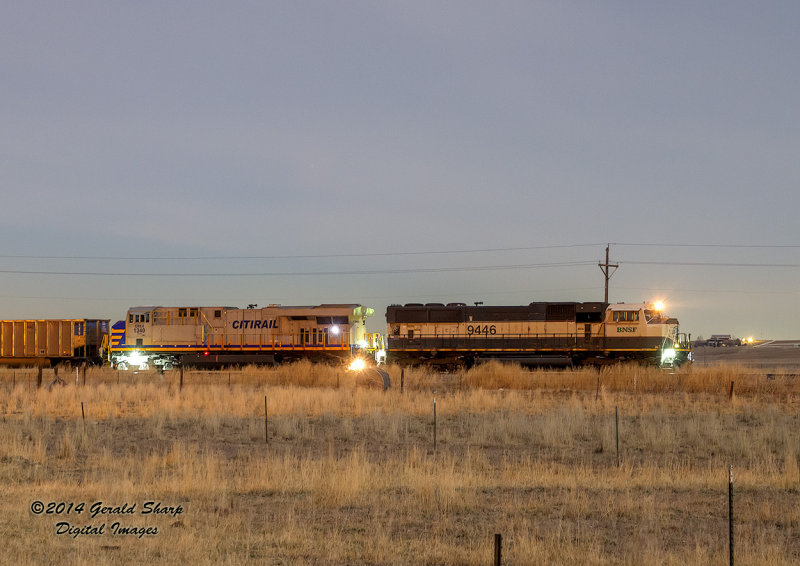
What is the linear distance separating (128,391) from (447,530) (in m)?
24.4

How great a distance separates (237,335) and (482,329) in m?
13.7

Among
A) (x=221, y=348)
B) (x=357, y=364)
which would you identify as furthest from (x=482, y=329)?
(x=221, y=348)

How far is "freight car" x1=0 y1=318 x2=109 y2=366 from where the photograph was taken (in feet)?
165

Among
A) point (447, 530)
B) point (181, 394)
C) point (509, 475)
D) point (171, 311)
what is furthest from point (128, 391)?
point (447, 530)

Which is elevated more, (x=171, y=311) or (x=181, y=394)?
(x=171, y=311)

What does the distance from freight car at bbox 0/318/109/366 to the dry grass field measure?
20995 mm

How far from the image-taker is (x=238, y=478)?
1506 cm

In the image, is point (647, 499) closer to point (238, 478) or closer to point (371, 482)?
point (371, 482)

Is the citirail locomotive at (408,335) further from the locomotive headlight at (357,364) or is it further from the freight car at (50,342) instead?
the locomotive headlight at (357,364)

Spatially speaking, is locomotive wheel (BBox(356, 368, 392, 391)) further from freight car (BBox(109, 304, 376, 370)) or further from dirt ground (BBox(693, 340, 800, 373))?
dirt ground (BBox(693, 340, 800, 373))

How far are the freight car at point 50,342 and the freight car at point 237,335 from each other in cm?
462

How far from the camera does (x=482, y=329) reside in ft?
149

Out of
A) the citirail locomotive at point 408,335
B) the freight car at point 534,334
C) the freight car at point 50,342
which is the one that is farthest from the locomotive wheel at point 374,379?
the freight car at point 50,342

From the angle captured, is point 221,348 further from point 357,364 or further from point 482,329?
point 482,329
